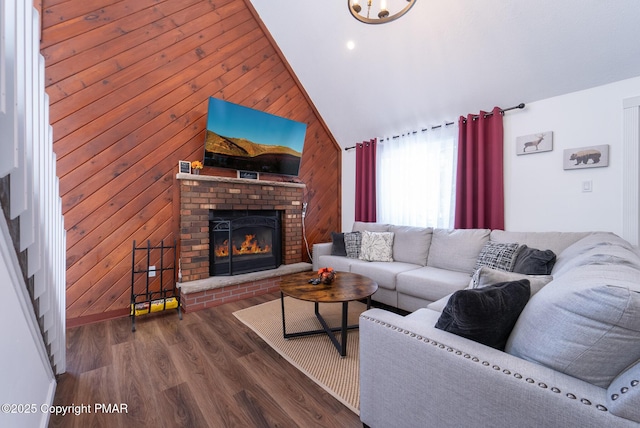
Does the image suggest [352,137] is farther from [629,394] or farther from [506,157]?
[629,394]

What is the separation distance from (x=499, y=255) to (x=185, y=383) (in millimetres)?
2634

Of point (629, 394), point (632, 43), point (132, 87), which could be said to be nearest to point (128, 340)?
point (132, 87)

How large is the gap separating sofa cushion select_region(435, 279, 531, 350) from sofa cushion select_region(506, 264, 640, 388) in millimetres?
70

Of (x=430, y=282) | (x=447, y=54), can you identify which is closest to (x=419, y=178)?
(x=447, y=54)

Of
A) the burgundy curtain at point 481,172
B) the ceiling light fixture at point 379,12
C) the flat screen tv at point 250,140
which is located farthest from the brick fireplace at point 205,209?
the burgundy curtain at point 481,172

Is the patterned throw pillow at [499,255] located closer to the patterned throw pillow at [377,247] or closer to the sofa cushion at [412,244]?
the sofa cushion at [412,244]

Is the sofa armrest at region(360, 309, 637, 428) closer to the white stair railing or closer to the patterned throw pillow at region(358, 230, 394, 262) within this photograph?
the white stair railing

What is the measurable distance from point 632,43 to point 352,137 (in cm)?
295

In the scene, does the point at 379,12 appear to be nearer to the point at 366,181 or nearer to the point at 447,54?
the point at 447,54

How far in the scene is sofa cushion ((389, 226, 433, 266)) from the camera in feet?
10.0

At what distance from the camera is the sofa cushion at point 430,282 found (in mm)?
2272

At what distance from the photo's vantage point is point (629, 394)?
0.61 meters

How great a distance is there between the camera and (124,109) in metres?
2.57

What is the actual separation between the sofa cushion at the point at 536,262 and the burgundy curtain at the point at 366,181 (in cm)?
208
